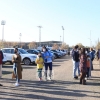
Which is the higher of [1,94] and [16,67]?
[16,67]

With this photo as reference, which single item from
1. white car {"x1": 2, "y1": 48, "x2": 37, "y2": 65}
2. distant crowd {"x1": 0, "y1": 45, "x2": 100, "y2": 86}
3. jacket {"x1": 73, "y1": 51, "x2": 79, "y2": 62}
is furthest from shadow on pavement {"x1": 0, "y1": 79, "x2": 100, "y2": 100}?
white car {"x1": 2, "y1": 48, "x2": 37, "y2": 65}

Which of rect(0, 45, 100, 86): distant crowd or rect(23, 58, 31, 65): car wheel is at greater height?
rect(0, 45, 100, 86): distant crowd

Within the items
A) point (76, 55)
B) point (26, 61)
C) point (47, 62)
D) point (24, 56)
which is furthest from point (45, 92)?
point (26, 61)

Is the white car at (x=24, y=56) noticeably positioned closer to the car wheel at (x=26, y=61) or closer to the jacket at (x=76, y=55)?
the car wheel at (x=26, y=61)

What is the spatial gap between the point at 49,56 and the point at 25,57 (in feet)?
47.6

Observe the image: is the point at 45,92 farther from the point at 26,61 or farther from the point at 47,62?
the point at 26,61

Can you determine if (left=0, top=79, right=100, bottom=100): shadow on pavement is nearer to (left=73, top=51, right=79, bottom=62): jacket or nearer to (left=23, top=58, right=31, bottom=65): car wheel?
(left=73, top=51, right=79, bottom=62): jacket

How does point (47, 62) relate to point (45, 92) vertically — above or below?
above

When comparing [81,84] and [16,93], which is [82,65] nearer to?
[81,84]

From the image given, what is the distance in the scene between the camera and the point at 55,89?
11320 mm

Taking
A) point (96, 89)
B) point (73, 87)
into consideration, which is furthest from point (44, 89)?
point (96, 89)

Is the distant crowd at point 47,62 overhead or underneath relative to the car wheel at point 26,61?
overhead

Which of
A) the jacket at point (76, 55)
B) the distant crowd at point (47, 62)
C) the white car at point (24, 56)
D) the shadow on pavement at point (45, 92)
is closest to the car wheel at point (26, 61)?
the white car at point (24, 56)

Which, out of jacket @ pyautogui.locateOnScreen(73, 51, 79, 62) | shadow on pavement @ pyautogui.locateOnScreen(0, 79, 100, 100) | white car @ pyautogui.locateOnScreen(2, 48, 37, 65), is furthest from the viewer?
white car @ pyautogui.locateOnScreen(2, 48, 37, 65)
